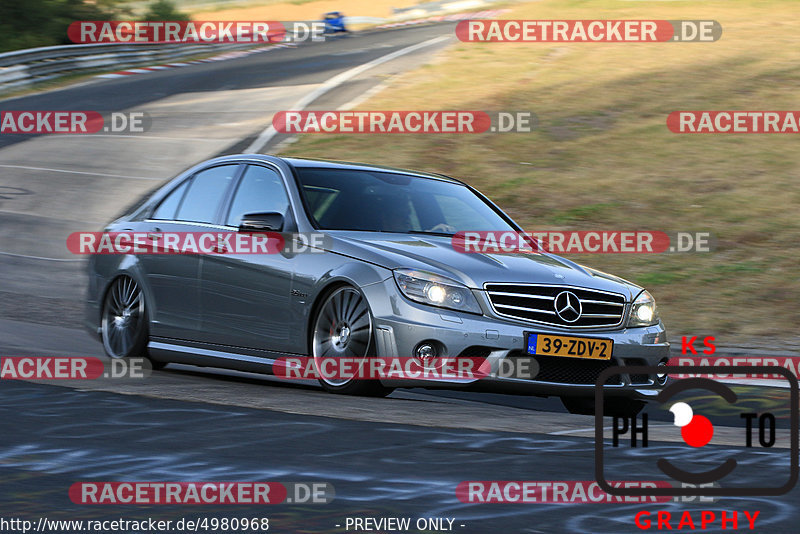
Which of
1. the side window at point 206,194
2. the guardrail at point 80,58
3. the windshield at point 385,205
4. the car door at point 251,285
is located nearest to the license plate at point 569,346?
the windshield at point 385,205

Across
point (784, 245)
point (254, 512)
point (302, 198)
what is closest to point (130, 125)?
point (784, 245)

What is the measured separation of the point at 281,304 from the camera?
8.34m

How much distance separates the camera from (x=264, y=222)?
8.48 meters

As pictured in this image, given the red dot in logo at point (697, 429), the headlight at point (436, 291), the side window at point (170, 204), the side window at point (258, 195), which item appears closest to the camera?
the red dot in logo at point (697, 429)

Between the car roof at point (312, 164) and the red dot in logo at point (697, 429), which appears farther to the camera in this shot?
the car roof at point (312, 164)

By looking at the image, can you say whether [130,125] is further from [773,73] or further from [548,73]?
[773,73]

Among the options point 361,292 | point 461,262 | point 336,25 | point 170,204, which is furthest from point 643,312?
point 336,25

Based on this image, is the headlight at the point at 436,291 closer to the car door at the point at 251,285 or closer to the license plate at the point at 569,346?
the license plate at the point at 569,346

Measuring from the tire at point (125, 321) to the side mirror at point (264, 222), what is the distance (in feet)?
4.46

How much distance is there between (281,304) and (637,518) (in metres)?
4.04

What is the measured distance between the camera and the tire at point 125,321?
945cm

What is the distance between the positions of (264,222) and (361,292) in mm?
1052

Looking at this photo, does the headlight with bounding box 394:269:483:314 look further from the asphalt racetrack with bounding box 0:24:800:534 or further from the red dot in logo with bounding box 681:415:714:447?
the red dot in logo with bounding box 681:415:714:447

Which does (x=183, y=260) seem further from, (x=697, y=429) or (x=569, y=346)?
(x=697, y=429)
